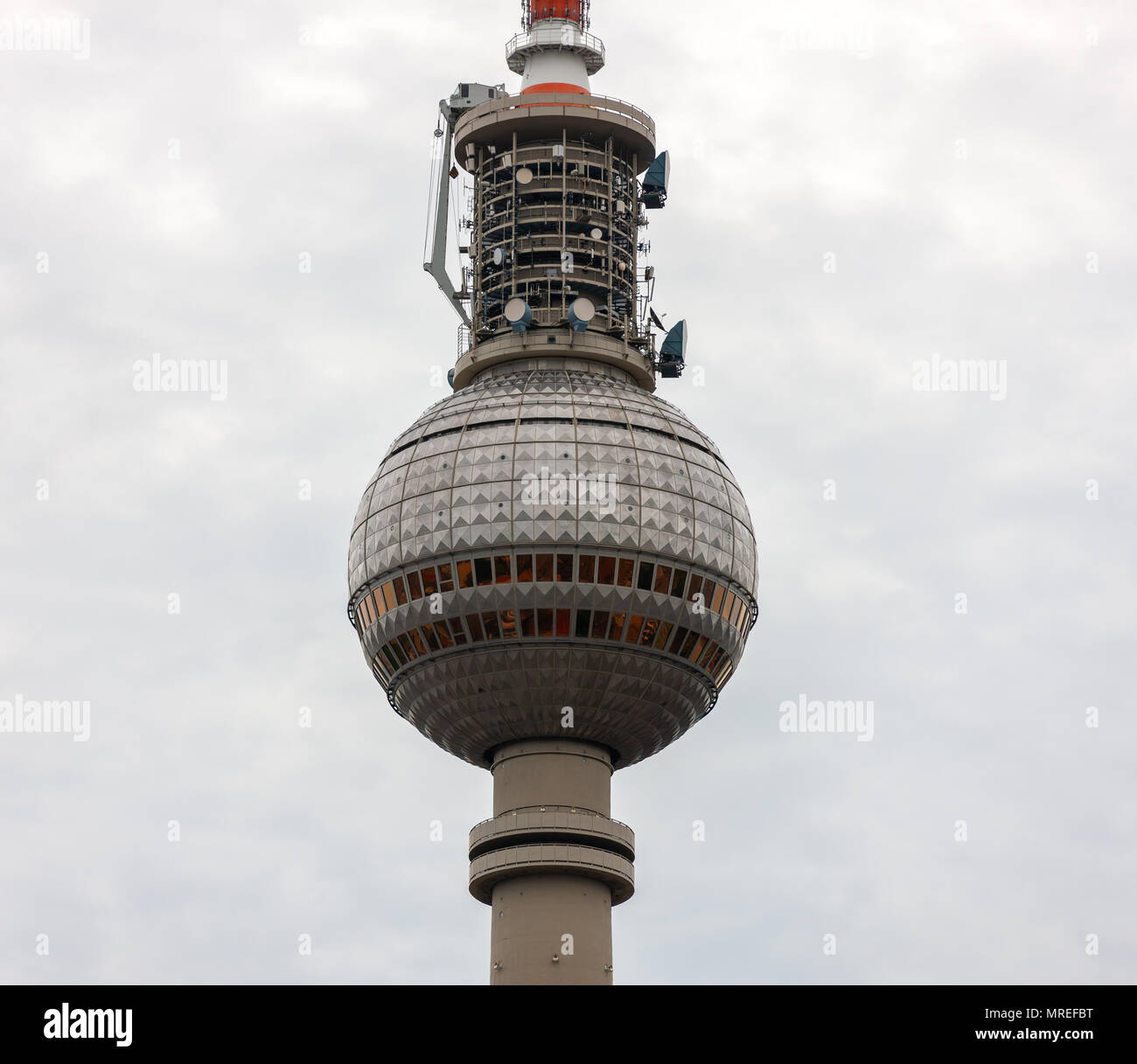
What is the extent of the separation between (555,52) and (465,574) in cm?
3915

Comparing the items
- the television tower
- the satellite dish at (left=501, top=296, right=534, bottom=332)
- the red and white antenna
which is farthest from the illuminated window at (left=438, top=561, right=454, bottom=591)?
the red and white antenna

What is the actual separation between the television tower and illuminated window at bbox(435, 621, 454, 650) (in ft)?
0.32

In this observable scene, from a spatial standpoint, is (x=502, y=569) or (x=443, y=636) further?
(x=443, y=636)

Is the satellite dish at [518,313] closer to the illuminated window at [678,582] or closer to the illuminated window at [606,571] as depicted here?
the illuminated window at [606,571]

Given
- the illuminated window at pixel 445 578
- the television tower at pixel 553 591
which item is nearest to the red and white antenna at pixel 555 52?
the television tower at pixel 553 591

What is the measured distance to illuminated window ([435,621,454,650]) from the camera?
11309 centimetres

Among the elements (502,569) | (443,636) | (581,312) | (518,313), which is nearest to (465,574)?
(502,569)

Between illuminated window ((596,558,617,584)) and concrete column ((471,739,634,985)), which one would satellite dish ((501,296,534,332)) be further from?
concrete column ((471,739,634,985))

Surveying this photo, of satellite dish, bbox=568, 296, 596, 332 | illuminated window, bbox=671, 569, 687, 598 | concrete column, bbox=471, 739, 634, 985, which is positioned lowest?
concrete column, bbox=471, 739, 634, 985

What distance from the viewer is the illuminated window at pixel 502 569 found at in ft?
364

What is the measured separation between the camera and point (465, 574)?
112 m

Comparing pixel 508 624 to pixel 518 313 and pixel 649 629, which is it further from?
pixel 518 313
